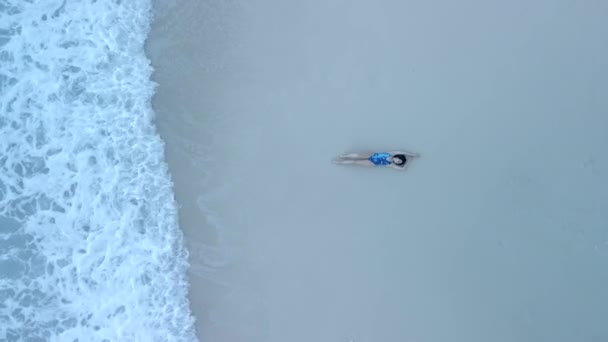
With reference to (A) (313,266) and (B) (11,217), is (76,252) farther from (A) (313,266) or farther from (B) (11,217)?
(A) (313,266)

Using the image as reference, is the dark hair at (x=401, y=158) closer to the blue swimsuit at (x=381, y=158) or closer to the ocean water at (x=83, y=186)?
the blue swimsuit at (x=381, y=158)

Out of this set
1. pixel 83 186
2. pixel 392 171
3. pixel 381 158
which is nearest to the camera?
pixel 381 158

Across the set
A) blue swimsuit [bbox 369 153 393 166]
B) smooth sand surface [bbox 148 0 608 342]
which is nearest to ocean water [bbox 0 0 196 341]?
smooth sand surface [bbox 148 0 608 342]

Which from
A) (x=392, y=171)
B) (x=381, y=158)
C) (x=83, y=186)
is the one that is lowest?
(x=83, y=186)

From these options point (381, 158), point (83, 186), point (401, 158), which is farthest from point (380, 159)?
point (83, 186)

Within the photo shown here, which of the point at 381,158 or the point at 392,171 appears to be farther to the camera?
the point at 392,171

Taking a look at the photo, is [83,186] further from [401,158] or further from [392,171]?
[401,158]

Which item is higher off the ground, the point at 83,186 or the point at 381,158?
the point at 381,158
